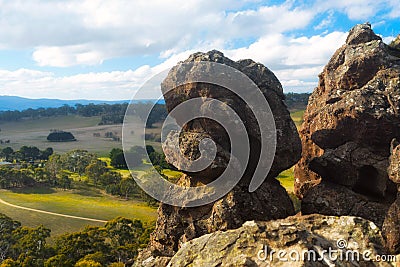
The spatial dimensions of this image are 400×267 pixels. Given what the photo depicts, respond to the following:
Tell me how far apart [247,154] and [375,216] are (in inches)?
257

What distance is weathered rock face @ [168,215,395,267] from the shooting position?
10.2 m

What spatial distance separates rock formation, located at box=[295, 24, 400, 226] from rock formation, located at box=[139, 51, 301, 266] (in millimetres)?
1954

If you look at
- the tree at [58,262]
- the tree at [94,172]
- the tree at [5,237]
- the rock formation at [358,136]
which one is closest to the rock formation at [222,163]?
the rock formation at [358,136]

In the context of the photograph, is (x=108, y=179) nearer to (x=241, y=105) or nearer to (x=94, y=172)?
(x=94, y=172)

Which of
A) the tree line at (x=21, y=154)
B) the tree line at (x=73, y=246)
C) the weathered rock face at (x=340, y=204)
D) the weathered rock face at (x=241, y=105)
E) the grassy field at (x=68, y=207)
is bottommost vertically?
the grassy field at (x=68, y=207)

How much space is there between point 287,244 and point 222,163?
6.97 meters

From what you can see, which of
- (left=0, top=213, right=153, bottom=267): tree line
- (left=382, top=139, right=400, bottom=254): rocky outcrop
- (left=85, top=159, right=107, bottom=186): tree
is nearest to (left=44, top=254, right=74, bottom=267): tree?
(left=0, top=213, right=153, bottom=267): tree line

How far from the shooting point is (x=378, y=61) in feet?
64.1

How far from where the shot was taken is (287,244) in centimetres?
1049

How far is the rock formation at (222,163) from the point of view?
16391 millimetres

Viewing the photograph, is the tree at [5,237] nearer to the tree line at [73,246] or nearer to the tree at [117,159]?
the tree line at [73,246]

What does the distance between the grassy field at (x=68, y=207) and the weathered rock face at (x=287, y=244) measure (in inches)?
2267

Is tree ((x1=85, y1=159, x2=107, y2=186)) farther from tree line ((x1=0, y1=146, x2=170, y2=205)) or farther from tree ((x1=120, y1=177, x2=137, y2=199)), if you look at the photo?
tree ((x1=120, y1=177, x2=137, y2=199))

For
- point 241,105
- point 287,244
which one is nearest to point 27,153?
point 241,105
